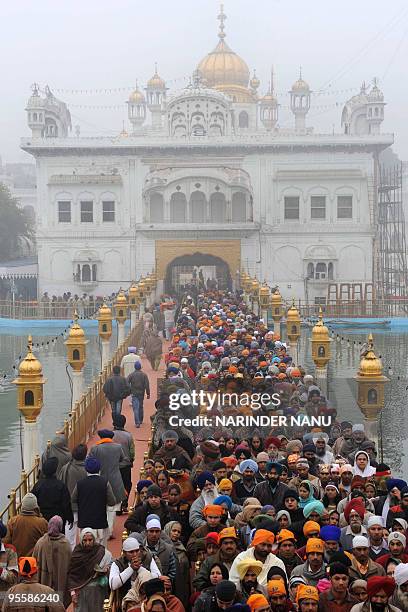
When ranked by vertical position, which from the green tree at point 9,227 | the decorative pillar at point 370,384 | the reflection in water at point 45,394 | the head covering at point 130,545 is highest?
the green tree at point 9,227

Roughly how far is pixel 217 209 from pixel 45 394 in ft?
75.3

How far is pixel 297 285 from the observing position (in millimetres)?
43969

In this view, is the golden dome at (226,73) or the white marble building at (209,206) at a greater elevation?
the golden dome at (226,73)

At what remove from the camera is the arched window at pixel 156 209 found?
4512 cm

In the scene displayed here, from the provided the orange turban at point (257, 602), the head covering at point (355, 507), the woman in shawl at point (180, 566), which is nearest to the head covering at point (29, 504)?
the woman in shawl at point (180, 566)

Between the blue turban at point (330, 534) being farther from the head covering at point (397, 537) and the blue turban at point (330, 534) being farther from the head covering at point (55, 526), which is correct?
the head covering at point (55, 526)

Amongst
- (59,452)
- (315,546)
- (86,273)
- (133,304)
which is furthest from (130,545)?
(86,273)

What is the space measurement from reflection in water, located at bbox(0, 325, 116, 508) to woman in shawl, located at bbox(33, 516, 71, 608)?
689 cm

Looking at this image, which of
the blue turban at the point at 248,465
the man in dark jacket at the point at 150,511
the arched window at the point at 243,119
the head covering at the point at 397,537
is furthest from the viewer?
the arched window at the point at 243,119

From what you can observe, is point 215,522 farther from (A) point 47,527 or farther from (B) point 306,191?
(B) point 306,191

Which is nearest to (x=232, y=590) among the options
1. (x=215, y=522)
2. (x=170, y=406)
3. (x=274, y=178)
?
(x=215, y=522)

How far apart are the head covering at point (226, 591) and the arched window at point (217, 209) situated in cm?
3995

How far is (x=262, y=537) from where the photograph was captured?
20.5 feet

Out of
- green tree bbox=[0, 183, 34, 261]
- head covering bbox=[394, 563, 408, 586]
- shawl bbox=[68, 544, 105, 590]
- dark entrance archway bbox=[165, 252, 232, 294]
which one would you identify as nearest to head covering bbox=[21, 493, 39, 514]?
shawl bbox=[68, 544, 105, 590]
